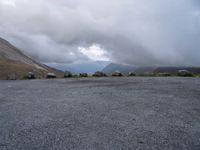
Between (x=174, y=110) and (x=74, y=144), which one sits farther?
(x=174, y=110)

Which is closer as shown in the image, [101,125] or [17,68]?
[101,125]

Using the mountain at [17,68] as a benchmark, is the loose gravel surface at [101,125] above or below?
below

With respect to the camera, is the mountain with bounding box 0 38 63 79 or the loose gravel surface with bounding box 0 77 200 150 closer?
the loose gravel surface with bounding box 0 77 200 150

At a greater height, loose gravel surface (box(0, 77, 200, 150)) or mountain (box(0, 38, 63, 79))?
mountain (box(0, 38, 63, 79))

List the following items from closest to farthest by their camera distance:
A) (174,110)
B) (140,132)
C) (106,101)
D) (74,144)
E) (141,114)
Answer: (74,144) < (140,132) < (141,114) < (174,110) < (106,101)

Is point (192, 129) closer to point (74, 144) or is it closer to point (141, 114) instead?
point (141, 114)

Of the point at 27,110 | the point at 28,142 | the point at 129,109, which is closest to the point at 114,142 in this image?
the point at 28,142

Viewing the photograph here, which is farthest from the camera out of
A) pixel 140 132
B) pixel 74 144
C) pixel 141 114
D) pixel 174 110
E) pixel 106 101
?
pixel 106 101

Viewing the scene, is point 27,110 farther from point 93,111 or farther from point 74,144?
point 74,144

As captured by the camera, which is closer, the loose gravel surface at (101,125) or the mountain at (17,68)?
the loose gravel surface at (101,125)

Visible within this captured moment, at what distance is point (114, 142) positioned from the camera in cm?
574

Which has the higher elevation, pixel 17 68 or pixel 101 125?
pixel 17 68

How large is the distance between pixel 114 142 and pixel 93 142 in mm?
523

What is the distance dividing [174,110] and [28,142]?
19.0 feet
